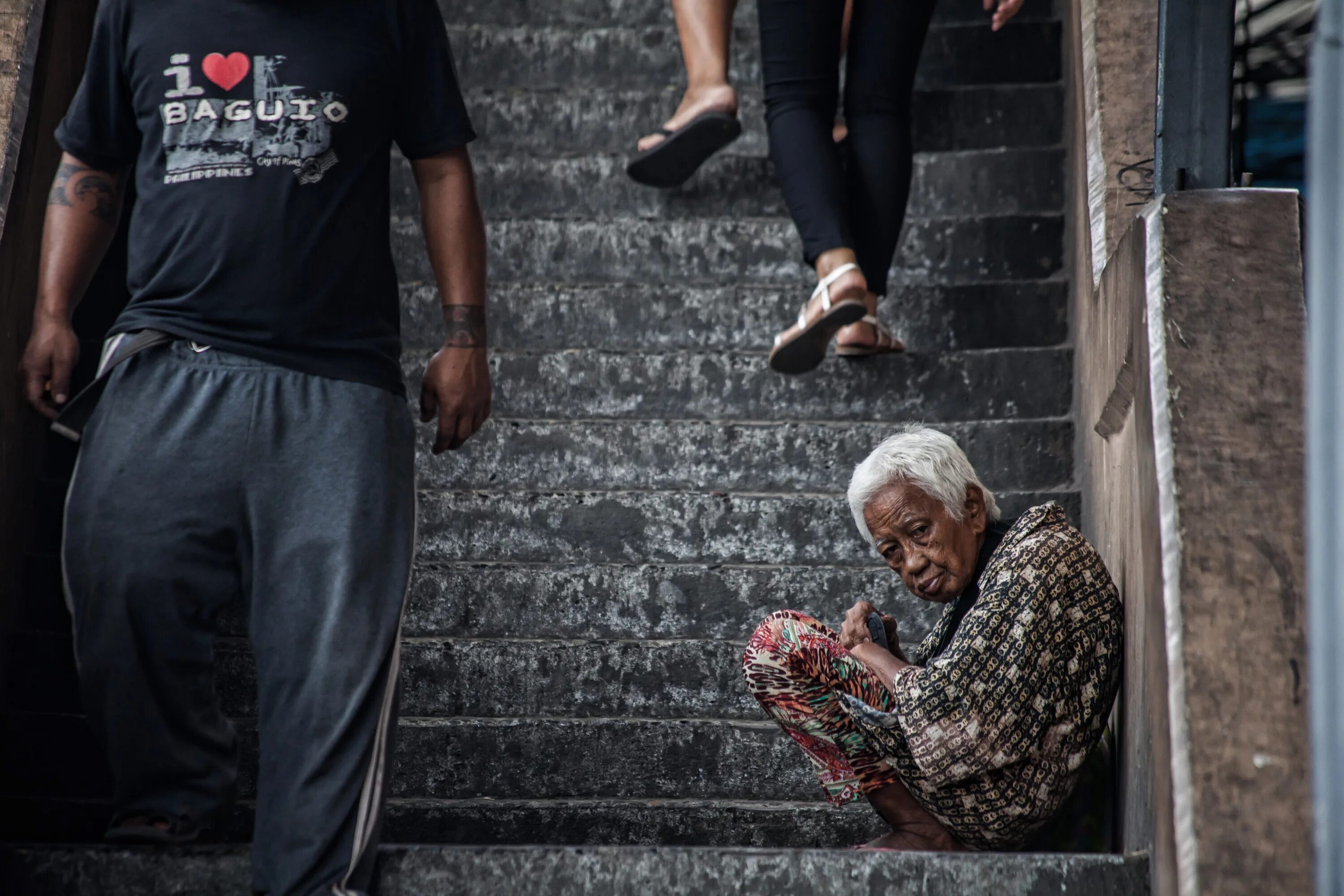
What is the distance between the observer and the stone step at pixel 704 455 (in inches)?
163

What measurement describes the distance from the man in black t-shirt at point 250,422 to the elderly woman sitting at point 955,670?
867mm

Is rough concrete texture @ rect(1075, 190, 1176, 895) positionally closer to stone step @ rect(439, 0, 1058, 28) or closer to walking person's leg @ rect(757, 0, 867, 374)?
walking person's leg @ rect(757, 0, 867, 374)

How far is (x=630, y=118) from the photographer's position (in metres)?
5.43

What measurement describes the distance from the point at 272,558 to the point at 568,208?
9.47 ft

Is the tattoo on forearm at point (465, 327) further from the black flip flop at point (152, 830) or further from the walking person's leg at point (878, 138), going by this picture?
the walking person's leg at point (878, 138)

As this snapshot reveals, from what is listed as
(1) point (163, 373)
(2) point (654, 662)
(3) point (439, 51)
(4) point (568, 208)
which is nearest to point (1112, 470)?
(2) point (654, 662)

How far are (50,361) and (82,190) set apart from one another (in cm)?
33

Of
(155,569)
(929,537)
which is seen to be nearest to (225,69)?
(155,569)

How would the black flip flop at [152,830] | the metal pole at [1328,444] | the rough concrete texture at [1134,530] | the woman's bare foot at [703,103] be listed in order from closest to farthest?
the metal pole at [1328,444]
the rough concrete texture at [1134,530]
the black flip flop at [152,830]
the woman's bare foot at [703,103]

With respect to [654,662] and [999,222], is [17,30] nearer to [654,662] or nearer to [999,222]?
[654,662]

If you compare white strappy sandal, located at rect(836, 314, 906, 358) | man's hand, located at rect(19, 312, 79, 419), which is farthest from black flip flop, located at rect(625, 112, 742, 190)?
man's hand, located at rect(19, 312, 79, 419)

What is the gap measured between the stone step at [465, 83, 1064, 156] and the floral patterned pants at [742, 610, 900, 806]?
2759 millimetres

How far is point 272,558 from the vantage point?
8.21ft

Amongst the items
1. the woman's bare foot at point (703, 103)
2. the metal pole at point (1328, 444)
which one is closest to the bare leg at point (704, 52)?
the woman's bare foot at point (703, 103)
